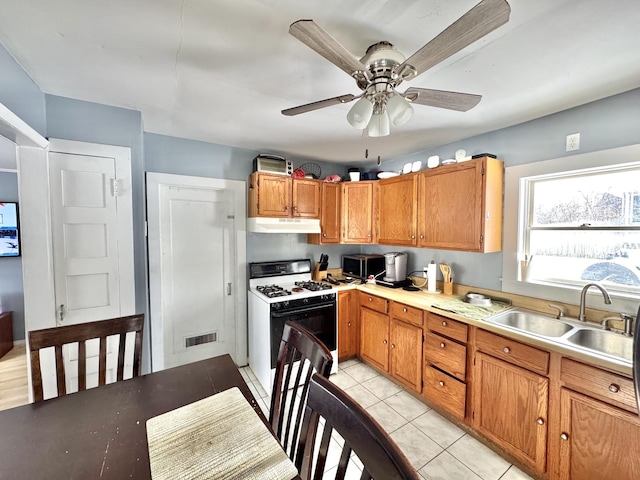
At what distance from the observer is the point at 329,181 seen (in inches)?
126

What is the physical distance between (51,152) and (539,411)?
140 inches

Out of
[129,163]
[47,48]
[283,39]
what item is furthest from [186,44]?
[129,163]

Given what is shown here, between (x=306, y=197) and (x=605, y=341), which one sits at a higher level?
(x=306, y=197)

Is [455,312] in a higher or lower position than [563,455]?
higher

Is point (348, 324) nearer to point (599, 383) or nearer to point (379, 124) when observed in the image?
point (599, 383)

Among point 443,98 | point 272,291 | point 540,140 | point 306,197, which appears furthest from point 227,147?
point 540,140

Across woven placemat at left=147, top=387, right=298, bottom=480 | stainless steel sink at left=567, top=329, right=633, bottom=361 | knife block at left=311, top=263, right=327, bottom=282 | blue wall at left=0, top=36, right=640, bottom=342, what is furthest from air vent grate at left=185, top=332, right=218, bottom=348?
stainless steel sink at left=567, top=329, right=633, bottom=361

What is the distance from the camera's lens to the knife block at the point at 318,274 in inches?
132

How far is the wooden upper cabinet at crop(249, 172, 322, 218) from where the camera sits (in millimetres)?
2758

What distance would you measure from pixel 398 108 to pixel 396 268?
81.3 inches

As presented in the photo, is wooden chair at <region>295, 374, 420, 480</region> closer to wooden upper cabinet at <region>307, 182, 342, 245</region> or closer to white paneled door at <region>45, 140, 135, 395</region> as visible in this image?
white paneled door at <region>45, 140, 135, 395</region>

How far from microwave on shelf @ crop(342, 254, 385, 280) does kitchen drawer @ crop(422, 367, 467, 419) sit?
4.23ft

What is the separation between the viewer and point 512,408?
1.74 meters

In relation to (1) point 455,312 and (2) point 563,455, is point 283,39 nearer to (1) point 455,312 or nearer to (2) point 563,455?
(1) point 455,312
